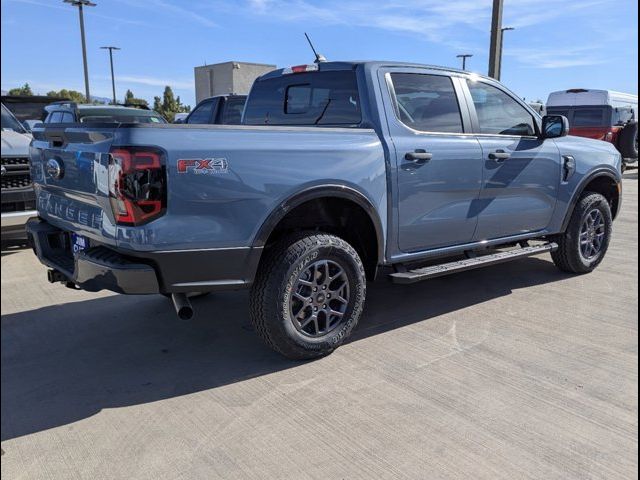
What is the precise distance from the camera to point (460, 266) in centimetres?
432

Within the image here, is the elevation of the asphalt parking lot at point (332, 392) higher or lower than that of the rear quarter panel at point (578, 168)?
lower

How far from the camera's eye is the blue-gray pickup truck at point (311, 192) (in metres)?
2.96

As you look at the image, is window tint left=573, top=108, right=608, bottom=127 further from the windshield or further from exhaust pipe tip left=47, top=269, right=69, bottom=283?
exhaust pipe tip left=47, top=269, right=69, bottom=283

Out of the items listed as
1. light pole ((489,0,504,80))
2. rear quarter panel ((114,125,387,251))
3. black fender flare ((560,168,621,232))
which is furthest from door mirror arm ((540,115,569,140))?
light pole ((489,0,504,80))

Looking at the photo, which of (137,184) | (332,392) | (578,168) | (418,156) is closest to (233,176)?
(137,184)

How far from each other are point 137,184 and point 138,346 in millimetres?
1521

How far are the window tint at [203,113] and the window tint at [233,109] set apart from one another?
0.38 metres

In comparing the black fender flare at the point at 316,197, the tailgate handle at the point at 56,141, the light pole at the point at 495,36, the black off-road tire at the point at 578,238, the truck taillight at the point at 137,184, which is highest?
the light pole at the point at 495,36

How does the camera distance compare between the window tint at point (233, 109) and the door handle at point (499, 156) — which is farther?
the window tint at point (233, 109)

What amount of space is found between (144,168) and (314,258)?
1.18 meters

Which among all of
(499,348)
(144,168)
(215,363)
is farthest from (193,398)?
(499,348)

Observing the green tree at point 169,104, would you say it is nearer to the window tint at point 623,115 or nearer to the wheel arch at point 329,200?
the window tint at point 623,115

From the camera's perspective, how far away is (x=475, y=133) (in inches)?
176

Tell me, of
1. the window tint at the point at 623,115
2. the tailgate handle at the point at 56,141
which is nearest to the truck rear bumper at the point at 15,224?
the tailgate handle at the point at 56,141
